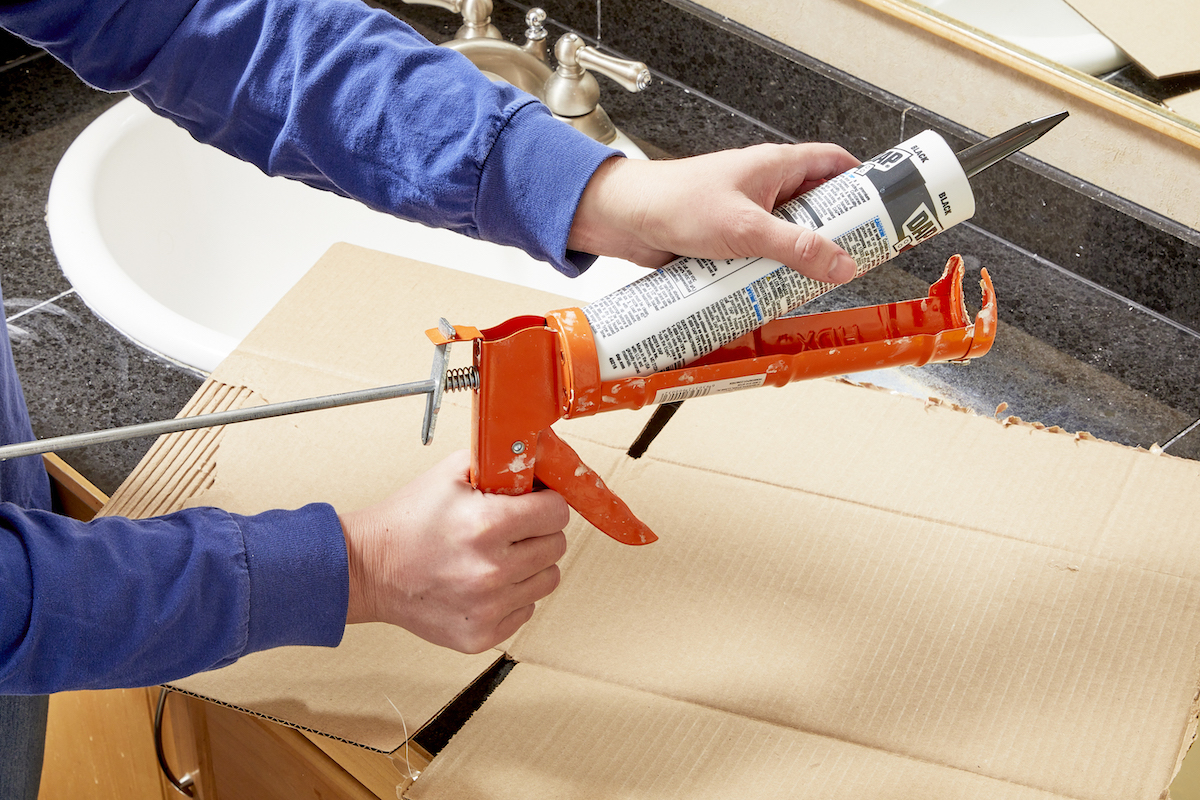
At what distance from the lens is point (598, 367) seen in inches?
20.8

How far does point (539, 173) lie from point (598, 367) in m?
0.17

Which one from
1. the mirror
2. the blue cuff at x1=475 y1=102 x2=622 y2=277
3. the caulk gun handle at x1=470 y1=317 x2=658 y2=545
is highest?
the mirror

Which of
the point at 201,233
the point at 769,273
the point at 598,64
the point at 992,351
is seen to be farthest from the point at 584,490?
the point at 201,233

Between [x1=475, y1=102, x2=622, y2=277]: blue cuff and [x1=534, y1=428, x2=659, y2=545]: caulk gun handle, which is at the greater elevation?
[x1=475, y1=102, x2=622, y2=277]: blue cuff

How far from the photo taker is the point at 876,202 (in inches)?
21.3

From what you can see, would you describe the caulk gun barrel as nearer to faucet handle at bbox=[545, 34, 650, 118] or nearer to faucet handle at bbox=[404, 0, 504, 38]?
faucet handle at bbox=[545, 34, 650, 118]

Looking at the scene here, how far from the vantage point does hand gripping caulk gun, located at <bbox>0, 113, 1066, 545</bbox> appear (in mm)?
525

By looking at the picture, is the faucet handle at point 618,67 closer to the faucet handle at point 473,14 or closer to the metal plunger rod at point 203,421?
the faucet handle at point 473,14

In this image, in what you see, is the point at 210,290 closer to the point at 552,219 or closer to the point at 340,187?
the point at 340,187

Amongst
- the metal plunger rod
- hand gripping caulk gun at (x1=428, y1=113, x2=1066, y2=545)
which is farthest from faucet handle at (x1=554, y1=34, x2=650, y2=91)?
the metal plunger rod

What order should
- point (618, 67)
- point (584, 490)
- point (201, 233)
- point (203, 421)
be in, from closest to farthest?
point (203, 421), point (584, 490), point (618, 67), point (201, 233)

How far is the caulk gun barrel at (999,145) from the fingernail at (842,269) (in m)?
0.08

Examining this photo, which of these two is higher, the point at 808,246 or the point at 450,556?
the point at 808,246

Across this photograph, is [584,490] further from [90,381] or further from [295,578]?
[90,381]
